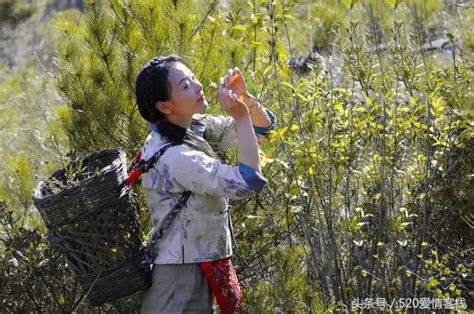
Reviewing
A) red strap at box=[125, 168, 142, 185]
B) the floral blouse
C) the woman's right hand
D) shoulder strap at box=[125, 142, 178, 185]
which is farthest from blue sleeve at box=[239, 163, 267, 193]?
red strap at box=[125, 168, 142, 185]

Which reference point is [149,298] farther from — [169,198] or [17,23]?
[17,23]

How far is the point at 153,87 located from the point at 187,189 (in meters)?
0.33

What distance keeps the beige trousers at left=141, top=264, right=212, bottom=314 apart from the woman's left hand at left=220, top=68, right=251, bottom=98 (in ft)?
1.73

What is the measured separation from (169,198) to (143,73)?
387 mm

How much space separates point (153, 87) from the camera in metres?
2.56

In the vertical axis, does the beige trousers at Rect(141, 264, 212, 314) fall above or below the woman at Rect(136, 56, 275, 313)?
below

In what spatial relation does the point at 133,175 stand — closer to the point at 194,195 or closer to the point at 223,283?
the point at 194,195

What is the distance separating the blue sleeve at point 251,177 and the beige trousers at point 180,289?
322 mm

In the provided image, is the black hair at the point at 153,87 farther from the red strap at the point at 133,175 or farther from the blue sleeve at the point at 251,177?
the blue sleeve at the point at 251,177

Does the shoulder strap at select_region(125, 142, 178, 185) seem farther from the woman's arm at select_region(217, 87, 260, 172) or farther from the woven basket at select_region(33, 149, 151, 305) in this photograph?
the woman's arm at select_region(217, 87, 260, 172)

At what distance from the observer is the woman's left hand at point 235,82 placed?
8.31 ft

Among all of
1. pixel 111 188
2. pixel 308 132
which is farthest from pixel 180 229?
pixel 308 132

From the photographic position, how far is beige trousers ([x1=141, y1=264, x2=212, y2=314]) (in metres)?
2.51

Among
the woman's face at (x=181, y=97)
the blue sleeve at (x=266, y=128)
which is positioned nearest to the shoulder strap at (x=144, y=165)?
the woman's face at (x=181, y=97)
